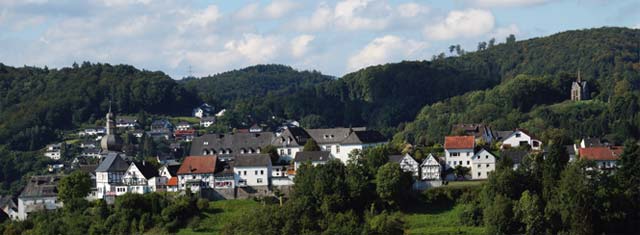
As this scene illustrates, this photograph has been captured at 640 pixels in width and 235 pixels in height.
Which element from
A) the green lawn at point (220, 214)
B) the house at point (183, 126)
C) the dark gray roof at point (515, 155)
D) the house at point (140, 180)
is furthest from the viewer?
the house at point (183, 126)

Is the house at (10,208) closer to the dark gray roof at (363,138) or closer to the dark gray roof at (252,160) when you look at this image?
the dark gray roof at (252,160)

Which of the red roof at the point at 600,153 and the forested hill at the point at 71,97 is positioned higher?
the forested hill at the point at 71,97

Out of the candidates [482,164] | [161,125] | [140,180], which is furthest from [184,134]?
[482,164]

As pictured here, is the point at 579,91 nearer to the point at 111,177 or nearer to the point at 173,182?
the point at 173,182

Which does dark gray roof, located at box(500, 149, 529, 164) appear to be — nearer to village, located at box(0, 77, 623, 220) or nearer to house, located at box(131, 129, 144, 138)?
village, located at box(0, 77, 623, 220)

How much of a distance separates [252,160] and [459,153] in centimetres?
→ 1437

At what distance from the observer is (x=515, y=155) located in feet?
251

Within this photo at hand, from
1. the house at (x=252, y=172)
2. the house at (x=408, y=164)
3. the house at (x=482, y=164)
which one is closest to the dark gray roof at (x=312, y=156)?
the house at (x=252, y=172)

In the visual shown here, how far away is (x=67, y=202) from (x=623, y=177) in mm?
36991

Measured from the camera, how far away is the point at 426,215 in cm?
7075

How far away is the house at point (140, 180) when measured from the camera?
79.2m

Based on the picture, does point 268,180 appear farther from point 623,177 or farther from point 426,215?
point 623,177

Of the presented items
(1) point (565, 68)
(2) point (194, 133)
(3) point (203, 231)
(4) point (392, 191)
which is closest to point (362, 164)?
(4) point (392, 191)

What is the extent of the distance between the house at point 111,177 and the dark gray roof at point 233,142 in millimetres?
7225
